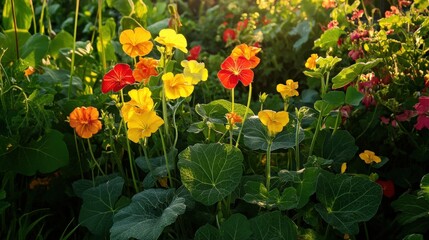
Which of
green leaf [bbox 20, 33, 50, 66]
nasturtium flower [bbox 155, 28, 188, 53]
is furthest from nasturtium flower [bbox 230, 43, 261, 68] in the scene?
green leaf [bbox 20, 33, 50, 66]

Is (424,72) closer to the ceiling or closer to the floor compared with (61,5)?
closer to the ceiling

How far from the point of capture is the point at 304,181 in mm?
1718

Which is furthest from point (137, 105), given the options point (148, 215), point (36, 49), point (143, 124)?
point (36, 49)

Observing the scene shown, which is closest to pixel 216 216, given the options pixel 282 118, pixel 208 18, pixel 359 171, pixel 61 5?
pixel 282 118

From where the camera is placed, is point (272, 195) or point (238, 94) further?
point (238, 94)

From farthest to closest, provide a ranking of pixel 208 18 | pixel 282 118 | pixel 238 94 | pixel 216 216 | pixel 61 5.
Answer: pixel 61 5 → pixel 208 18 → pixel 238 94 → pixel 216 216 → pixel 282 118

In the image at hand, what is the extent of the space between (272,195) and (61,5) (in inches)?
154

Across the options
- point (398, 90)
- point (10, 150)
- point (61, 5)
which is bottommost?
point (61, 5)

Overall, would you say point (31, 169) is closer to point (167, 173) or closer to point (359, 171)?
point (167, 173)

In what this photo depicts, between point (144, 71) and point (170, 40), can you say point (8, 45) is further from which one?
point (170, 40)

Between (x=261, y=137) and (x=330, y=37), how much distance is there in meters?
0.50

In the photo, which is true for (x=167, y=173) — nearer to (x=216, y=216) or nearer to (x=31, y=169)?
(x=216, y=216)

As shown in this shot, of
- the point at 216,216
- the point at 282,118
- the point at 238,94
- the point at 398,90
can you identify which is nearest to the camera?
the point at 282,118

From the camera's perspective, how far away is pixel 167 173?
190cm
